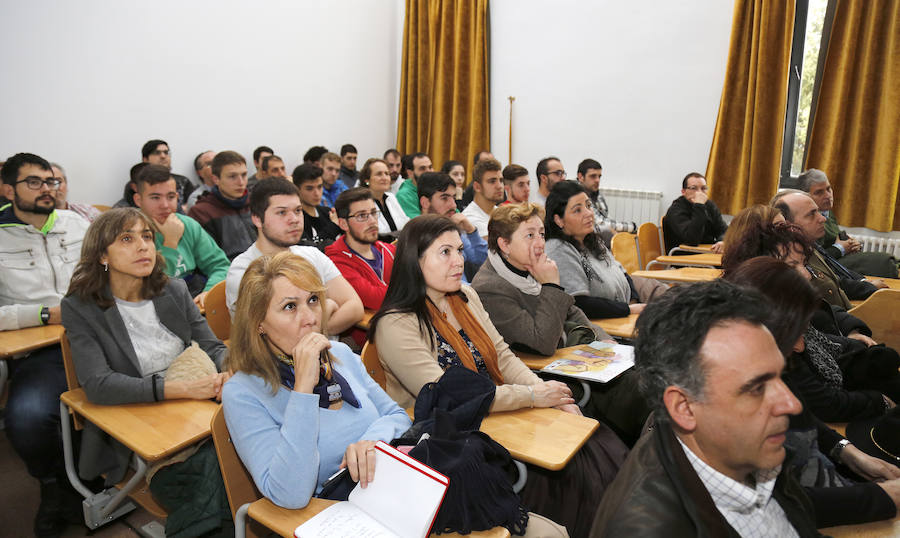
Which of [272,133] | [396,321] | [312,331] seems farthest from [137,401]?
[272,133]

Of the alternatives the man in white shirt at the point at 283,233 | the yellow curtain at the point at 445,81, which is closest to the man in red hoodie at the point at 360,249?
the man in white shirt at the point at 283,233

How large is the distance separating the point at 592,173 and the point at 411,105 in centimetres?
284

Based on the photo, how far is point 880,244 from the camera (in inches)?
197

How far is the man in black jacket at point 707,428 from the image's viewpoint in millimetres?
917

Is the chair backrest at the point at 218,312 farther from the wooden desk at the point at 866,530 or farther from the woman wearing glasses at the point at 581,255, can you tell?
the wooden desk at the point at 866,530

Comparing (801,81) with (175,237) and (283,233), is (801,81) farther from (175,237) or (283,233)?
(175,237)

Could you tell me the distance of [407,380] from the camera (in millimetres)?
1833

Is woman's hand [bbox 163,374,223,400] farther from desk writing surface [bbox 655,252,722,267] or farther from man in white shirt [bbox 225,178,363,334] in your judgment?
desk writing surface [bbox 655,252,722,267]

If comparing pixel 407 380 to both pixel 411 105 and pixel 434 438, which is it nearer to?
pixel 434 438

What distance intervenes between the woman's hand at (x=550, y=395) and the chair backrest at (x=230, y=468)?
36.1 inches

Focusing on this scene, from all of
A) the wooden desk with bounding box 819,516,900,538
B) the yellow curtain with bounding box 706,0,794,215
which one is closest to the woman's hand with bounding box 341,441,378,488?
the wooden desk with bounding box 819,516,900,538

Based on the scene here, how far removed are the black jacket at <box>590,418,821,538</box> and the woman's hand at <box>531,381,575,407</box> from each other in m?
0.81

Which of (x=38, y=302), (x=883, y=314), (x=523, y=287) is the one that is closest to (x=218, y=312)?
(x=38, y=302)

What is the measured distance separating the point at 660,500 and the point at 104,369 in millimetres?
1719
